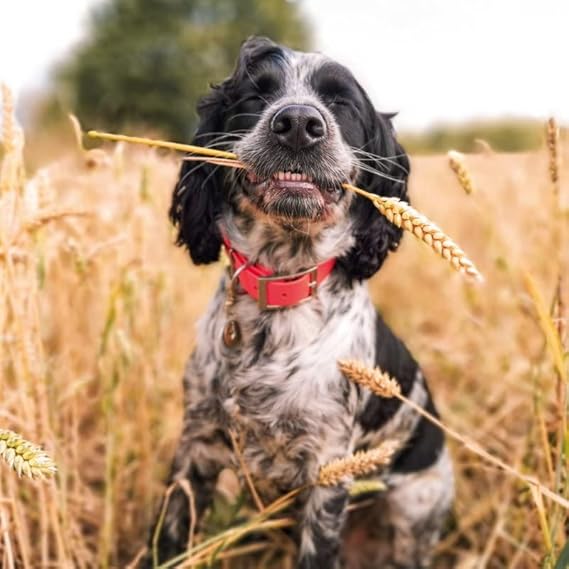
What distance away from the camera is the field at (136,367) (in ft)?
7.67

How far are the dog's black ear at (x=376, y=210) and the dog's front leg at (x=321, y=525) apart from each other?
0.72 metres

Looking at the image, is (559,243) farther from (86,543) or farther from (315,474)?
(86,543)

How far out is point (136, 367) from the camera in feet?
10.5

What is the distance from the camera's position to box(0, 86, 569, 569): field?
234cm

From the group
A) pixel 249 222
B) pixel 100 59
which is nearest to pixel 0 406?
pixel 249 222

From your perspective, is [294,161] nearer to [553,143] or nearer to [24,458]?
[553,143]

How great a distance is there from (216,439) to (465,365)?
2186 mm

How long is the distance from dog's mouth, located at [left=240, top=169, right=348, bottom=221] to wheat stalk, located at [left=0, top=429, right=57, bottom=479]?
3.40 ft

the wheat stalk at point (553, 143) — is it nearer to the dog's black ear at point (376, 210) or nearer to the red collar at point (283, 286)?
the dog's black ear at point (376, 210)

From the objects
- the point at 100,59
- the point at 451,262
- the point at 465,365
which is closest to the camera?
the point at 451,262

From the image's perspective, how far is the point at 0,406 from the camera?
2.31 m

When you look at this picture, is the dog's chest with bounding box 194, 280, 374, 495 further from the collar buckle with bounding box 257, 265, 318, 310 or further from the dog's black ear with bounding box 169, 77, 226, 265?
the dog's black ear with bounding box 169, 77, 226, 265

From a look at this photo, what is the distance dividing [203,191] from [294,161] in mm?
428

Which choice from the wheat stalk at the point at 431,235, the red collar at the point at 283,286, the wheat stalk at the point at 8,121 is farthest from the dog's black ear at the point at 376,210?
the wheat stalk at the point at 8,121
